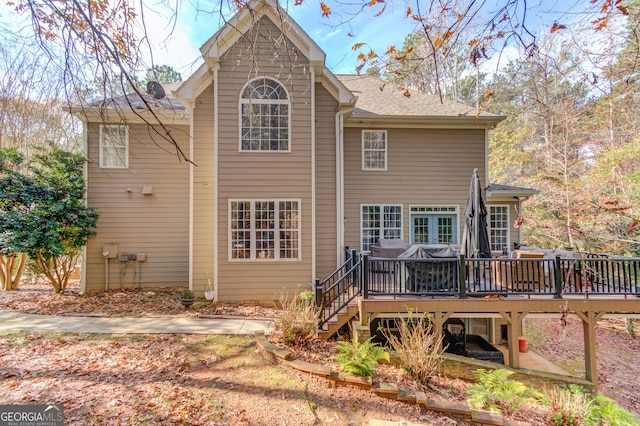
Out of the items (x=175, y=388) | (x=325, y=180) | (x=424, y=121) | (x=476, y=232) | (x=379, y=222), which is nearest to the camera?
(x=175, y=388)

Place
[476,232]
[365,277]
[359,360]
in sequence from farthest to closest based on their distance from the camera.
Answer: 1. [476,232]
2. [365,277]
3. [359,360]

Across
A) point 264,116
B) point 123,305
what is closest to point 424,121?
point 264,116

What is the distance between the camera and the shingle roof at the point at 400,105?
30.8 feet

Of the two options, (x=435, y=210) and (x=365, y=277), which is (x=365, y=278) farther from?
(x=435, y=210)

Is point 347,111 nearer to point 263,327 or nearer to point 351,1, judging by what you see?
point 351,1

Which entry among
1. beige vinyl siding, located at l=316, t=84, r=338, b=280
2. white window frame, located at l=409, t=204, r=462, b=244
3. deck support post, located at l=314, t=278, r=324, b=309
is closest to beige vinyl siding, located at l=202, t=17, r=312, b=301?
beige vinyl siding, located at l=316, t=84, r=338, b=280

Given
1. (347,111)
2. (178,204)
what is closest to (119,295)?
(178,204)

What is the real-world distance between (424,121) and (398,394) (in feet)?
27.4

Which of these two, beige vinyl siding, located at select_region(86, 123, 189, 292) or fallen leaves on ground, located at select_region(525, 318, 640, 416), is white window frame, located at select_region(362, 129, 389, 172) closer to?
beige vinyl siding, located at select_region(86, 123, 189, 292)

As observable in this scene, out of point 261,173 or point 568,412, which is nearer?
point 568,412

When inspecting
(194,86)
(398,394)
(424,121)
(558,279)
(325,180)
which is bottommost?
(398,394)

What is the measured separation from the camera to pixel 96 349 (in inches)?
175

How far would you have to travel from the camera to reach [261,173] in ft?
24.7

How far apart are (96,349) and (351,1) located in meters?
6.46
